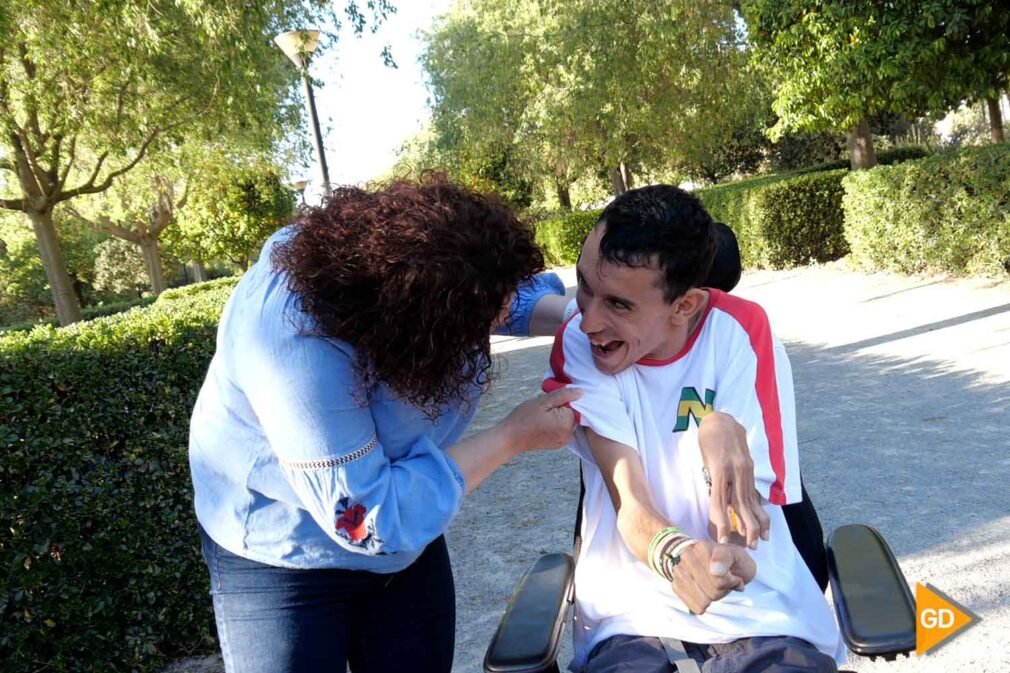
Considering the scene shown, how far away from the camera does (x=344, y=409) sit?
5.06 ft

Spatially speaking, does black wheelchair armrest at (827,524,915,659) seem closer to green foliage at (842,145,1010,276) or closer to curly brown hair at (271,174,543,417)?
curly brown hair at (271,174,543,417)

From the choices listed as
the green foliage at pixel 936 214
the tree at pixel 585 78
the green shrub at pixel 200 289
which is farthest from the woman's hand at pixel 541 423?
the tree at pixel 585 78

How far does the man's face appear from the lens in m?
1.98

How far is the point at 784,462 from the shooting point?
2080mm

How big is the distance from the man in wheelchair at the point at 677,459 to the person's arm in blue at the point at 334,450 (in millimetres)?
624

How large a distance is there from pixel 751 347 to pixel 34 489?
265 centimetres

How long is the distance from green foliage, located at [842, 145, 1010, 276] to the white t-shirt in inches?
340

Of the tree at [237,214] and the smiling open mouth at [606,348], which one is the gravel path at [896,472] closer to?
the smiling open mouth at [606,348]

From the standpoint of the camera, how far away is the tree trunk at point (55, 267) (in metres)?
15.1

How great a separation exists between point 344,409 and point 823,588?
1.61 meters

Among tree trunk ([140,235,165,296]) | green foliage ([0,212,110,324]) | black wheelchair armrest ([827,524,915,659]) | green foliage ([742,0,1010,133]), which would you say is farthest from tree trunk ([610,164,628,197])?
green foliage ([0,212,110,324])

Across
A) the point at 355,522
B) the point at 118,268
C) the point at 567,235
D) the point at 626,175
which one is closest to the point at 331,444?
the point at 355,522

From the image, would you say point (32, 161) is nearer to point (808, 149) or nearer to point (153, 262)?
point (153, 262)

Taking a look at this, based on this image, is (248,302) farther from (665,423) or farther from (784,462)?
(784,462)
